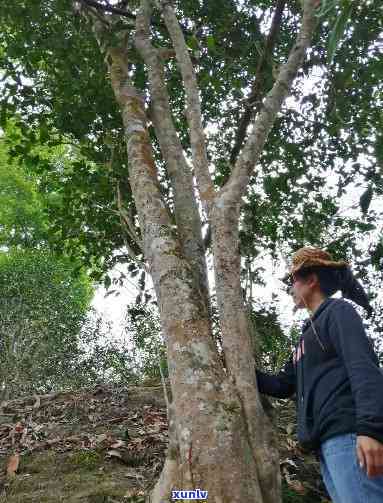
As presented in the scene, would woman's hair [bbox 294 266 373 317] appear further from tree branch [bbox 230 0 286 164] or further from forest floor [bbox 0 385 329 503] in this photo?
tree branch [bbox 230 0 286 164]

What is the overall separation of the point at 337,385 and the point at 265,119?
2297 mm

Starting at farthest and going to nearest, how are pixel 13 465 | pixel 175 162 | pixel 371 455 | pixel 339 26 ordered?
pixel 13 465 → pixel 175 162 → pixel 339 26 → pixel 371 455

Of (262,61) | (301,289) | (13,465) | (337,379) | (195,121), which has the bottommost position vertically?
(13,465)

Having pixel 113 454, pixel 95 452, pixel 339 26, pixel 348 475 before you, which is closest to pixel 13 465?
pixel 95 452

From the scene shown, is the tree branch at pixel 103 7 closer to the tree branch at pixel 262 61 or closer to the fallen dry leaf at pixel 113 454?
the tree branch at pixel 262 61

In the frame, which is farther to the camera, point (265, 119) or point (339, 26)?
point (265, 119)

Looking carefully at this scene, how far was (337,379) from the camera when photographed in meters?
2.09

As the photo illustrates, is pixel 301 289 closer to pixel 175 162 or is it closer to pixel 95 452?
pixel 175 162

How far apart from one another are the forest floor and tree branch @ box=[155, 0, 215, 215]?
235 centimetres

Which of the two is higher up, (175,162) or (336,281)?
(175,162)

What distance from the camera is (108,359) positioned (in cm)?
1058

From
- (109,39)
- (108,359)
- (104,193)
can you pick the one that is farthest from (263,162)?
(108,359)

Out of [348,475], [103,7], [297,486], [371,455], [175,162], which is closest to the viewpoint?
[371,455]

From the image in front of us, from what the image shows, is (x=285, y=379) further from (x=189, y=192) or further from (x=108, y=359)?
(x=108, y=359)
